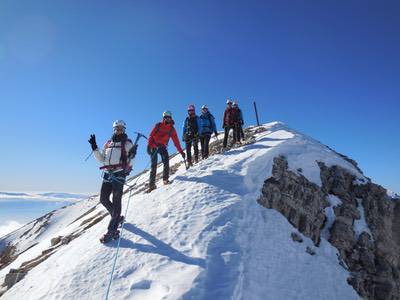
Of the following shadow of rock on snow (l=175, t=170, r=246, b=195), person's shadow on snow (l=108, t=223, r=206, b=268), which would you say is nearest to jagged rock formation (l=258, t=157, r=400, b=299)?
shadow of rock on snow (l=175, t=170, r=246, b=195)

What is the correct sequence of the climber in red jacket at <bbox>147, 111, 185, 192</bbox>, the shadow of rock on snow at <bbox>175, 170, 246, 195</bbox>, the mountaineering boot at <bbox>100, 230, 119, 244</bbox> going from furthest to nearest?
the climber in red jacket at <bbox>147, 111, 185, 192</bbox> → the shadow of rock on snow at <bbox>175, 170, 246, 195</bbox> → the mountaineering boot at <bbox>100, 230, 119, 244</bbox>

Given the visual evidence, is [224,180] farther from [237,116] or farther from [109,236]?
[237,116]

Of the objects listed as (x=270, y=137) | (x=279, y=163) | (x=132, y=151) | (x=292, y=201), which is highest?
(x=270, y=137)

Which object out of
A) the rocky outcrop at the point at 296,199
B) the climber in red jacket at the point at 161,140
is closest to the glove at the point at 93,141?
the climber in red jacket at the point at 161,140

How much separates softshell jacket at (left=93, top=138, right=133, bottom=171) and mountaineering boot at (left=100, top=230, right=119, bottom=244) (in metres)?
1.83

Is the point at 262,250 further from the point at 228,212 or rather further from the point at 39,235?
the point at 39,235

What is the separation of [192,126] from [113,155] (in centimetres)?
683

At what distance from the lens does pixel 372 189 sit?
15.6 metres

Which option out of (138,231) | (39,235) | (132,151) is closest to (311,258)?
(138,231)

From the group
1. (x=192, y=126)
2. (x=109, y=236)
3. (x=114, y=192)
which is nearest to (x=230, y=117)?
(x=192, y=126)

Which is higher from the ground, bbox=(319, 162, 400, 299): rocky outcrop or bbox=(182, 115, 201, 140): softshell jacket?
bbox=(182, 115, 201, 140): softshell jacket

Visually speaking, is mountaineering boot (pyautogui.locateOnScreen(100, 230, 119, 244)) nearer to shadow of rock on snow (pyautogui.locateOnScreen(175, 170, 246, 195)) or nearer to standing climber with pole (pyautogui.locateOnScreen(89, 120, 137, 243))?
standing climber with pole (pyautogui.locateOnScreen(89, 120, 137, 243))

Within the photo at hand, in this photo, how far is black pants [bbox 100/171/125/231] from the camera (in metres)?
8.95

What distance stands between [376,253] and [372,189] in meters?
3.84
